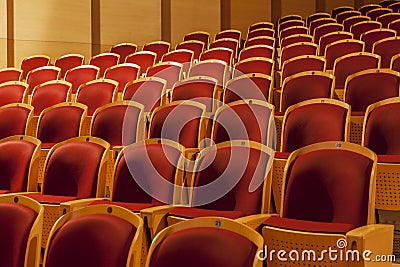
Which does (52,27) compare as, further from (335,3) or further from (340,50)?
(335,3)

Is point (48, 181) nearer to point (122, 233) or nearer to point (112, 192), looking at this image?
point (112, 192)

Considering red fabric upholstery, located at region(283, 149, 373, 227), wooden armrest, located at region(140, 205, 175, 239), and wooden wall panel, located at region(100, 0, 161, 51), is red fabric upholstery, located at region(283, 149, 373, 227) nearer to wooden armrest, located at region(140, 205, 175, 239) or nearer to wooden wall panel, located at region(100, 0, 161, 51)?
wooden armrest, located at region(140, 205, 175, 239)

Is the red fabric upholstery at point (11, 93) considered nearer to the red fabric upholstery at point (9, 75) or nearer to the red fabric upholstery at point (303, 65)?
the red fabric upholstery at point (9, 75)

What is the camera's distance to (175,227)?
61 centimetres

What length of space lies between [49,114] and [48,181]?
0.30m

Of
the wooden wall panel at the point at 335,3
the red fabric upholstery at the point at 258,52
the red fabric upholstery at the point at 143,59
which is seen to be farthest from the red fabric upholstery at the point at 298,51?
the wooden wall panel at the point at 335,3

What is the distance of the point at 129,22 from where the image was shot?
2.47 metres

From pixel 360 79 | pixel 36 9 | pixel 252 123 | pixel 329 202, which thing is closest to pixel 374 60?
pixel 360 79

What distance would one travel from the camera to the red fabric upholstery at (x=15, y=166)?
1049 mm

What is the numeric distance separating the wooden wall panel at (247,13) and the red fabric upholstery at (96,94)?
137 cm

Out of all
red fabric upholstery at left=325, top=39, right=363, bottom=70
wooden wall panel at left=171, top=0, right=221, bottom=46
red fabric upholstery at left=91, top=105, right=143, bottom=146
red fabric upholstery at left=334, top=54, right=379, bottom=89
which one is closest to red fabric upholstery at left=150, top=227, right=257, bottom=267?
red fabric upholstery at left=91, top=105, right=143, bottom=146

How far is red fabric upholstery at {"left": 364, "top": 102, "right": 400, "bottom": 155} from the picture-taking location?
3.21 ft

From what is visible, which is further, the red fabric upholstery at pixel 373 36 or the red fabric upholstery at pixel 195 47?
the red fabric upholstery at pixel 195 47
